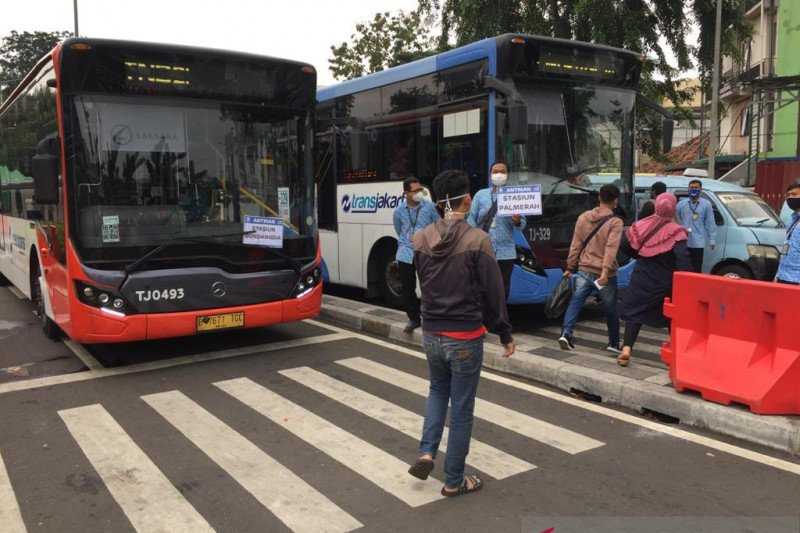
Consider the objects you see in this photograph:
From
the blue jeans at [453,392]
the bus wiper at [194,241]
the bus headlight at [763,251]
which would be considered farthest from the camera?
the bus headlight at [763,251]

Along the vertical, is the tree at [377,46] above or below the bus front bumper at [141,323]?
above

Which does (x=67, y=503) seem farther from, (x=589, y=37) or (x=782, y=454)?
(x=589, y=37)

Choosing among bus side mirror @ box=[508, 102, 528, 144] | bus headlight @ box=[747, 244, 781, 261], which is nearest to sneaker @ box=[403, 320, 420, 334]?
bus side mirror @ box=[508, 102, 528, 144]

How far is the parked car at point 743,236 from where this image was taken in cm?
979

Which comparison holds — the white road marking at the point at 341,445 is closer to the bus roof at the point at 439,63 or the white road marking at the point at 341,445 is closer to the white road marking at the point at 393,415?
the white road marking at the point at 393,415

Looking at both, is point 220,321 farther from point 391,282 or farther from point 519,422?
point 391,282

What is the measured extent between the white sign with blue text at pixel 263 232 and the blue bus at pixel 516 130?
97.5 inches

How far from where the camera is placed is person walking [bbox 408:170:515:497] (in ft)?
12.7

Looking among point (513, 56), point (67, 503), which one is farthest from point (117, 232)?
point (513, 56)

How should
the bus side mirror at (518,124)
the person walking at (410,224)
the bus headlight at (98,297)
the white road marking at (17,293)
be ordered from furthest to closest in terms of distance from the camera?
1. the white road marking at (17,293)
2. the person walking at (410,224)
3. the bus side mirror at (518,124)
4. the bus headlight at (98,297)

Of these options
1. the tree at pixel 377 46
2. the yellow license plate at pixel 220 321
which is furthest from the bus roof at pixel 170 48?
the tree at pixel 377 46

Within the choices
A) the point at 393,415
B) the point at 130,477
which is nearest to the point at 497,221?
the point at 393,415

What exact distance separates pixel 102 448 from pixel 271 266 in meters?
2.97

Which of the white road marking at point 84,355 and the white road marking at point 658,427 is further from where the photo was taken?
the white road marking at point 84,355
